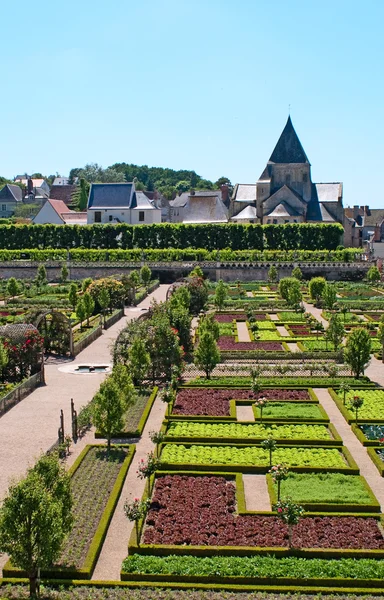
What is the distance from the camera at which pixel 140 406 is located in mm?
26266

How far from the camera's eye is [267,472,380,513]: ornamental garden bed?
687 inches

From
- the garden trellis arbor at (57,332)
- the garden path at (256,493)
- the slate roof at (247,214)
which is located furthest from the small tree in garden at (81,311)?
the slate roof at (247,214)

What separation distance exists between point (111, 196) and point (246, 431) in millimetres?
68792

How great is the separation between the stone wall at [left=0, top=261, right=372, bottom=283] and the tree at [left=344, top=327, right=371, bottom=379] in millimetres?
40927

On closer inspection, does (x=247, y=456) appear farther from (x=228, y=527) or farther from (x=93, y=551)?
(x=93, y=551)

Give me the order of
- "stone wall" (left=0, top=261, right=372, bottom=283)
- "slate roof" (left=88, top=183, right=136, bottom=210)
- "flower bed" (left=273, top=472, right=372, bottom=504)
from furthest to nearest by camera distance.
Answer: "slate roof" (left=88, top=183, right=136, bottom=210), "stone wall" (left=0, top=261, right=372, bottom=283), "flower bed" (left=273, top=472, right=372, bottom=504)

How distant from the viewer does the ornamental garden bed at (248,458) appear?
2011cm

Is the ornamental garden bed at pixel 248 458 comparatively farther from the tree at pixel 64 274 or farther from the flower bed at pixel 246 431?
the tree at pixel 64 274

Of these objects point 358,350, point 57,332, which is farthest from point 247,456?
point 57,332

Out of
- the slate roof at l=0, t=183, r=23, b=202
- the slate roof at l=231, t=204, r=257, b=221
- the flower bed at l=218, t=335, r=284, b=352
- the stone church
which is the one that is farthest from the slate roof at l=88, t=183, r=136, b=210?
the flower bed at l=218, t=335, r=284, b=352

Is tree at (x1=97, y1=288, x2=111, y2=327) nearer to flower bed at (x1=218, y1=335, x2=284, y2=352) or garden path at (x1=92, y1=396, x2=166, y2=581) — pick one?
flower bed at (x1=218, y1=335, x2=284, y2=352)

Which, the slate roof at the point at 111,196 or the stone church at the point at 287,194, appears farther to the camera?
the stone church at the point at 287,194

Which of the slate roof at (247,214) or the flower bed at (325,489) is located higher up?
the slate roof at (247,214)

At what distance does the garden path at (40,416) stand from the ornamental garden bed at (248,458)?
4.18m
